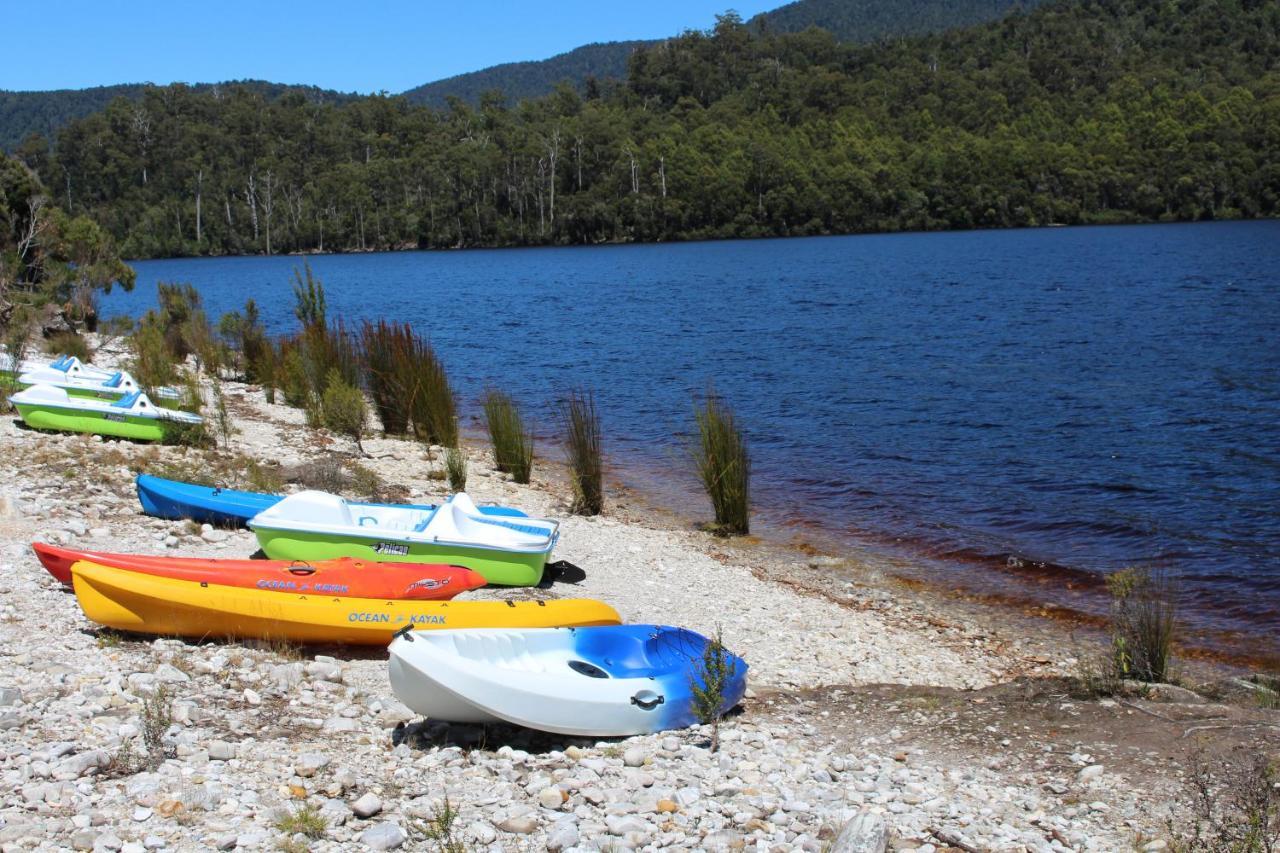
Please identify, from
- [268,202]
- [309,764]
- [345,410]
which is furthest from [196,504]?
[268,202]

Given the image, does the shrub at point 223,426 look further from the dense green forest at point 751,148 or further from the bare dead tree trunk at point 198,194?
the bare dead tree trunk at point 198,194

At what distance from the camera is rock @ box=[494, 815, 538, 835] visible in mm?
4980

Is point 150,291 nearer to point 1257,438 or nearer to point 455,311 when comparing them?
point 455,311

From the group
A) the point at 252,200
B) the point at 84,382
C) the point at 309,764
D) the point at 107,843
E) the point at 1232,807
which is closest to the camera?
the point at 107,843

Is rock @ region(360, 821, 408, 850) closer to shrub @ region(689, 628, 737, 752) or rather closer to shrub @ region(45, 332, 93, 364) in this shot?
shrub @ region(689, 628, 737, 752)

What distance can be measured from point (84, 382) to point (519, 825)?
37.4 feet

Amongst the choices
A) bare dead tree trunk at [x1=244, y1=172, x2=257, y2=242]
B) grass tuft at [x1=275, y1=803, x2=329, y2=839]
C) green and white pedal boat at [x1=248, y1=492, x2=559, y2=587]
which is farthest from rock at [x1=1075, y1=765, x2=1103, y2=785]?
bare dead tree trunk at [x1=244, y1=172, x2=257, y2=242]

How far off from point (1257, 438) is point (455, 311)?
3334 centimetres

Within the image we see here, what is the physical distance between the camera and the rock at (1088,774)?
5.78m

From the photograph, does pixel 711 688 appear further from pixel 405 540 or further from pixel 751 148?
pixel 751 148

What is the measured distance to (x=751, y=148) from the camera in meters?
114

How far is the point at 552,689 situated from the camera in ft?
19.8

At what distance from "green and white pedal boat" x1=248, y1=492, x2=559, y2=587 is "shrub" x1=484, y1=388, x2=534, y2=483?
4819 mm

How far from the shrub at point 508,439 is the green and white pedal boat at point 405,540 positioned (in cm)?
482
